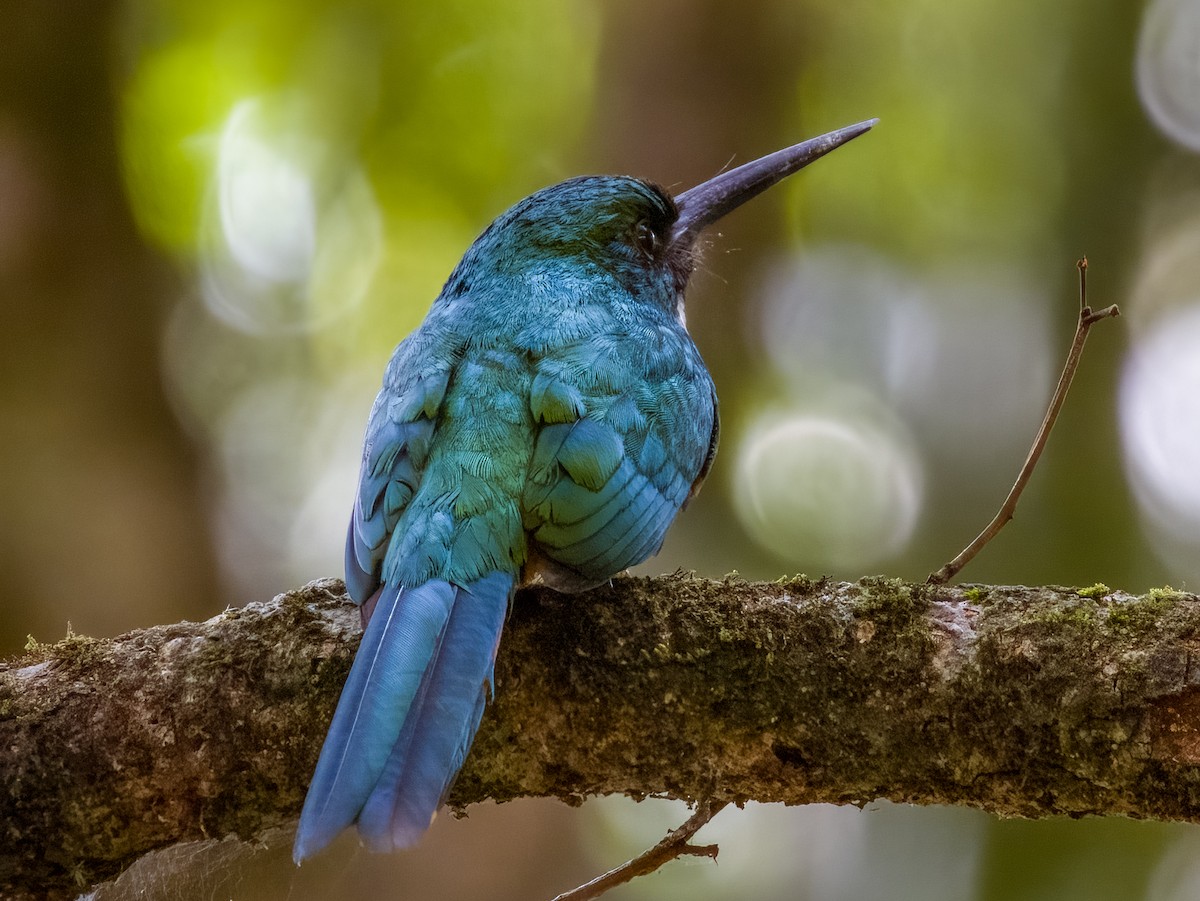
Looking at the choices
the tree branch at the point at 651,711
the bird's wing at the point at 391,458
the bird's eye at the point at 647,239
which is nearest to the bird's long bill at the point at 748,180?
the bird's eye at the point at 647,239

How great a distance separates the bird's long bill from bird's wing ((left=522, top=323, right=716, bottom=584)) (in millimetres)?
1154

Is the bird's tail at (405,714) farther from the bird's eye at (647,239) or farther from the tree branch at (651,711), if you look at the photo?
the bird's eye at (647,239)

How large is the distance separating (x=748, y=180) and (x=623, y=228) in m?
0.69

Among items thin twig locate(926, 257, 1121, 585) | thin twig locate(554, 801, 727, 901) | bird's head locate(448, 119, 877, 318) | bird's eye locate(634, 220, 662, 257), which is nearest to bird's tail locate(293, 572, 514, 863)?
thin twig locate(554, 801, 727, 901)

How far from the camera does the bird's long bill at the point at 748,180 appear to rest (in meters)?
4.42

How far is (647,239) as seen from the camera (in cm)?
416

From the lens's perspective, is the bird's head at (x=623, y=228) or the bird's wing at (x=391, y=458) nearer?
the bird's wing at (x=391, y=458)

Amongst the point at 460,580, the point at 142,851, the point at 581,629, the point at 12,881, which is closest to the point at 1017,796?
the point at 581,629

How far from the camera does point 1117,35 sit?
726 centimetres

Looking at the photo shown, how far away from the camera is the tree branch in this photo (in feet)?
7.32

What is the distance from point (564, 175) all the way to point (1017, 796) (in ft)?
16.3

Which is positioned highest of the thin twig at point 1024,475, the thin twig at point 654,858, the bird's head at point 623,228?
the bird's head at point 623,228

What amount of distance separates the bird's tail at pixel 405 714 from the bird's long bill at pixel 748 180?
2.37m

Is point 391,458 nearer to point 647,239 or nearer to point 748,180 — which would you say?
point 647,239
